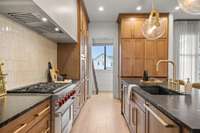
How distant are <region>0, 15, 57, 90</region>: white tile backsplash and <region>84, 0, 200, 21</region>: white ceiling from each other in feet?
8.44

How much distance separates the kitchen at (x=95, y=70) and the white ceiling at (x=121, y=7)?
0.09ft

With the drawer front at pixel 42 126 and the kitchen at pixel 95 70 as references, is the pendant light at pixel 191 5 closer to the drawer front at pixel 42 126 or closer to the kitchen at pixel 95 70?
the kitchen at pixel 95 70

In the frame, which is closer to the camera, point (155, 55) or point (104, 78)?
point (155, 55)

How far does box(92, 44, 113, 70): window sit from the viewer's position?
10266mm

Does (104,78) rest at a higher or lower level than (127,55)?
lower

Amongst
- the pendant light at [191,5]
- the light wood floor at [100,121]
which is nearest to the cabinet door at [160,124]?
the pendant light at [191,5]

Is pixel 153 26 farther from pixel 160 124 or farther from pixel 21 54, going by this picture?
pixel 160 124

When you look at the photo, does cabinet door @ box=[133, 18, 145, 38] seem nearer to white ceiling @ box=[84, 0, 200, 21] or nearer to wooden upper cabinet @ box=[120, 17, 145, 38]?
wooden upper cabinet @ box=[120, 17, 145, 38]

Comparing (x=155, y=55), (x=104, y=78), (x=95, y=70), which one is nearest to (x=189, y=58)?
(x=155, y=55)

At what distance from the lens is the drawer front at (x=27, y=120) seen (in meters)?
1.26

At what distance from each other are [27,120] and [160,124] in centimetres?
99

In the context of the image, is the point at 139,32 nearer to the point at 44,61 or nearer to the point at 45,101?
the point at 44,61

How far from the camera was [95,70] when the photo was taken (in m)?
10.0

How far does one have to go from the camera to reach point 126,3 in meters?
6.09
